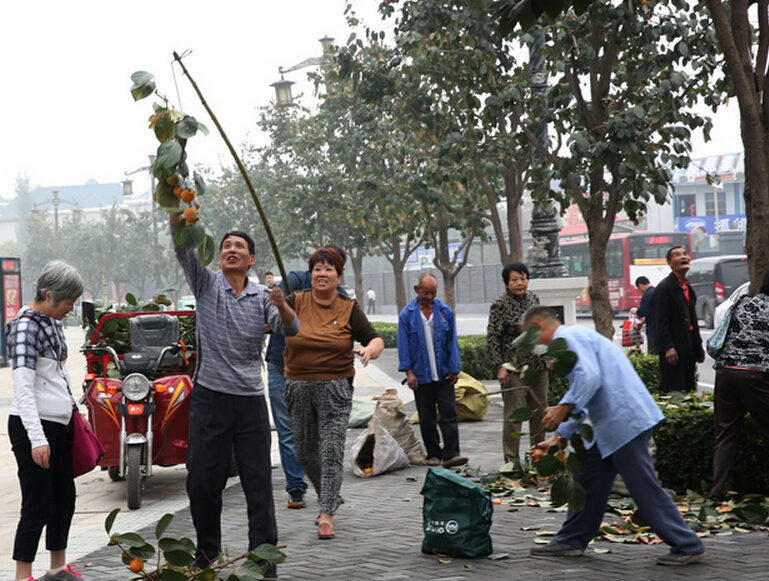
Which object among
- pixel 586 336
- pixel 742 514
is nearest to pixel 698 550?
pixel 742 514

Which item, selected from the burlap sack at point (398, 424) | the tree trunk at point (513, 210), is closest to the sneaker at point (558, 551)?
the burlap sack at point (398, 424)

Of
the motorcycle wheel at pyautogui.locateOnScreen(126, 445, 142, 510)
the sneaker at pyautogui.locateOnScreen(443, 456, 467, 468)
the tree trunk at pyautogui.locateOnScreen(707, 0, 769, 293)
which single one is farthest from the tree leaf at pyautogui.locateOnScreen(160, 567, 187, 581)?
the tree trunk at pyautogui.locateOnScreen(707, 0, 769, 293)

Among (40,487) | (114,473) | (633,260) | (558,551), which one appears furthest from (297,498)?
(633,260)

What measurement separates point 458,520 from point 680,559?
1167 mm

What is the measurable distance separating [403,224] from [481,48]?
815 cm

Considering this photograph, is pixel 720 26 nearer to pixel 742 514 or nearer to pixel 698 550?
pixel 742 514

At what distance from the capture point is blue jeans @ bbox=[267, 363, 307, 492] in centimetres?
670

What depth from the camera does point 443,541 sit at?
503cm

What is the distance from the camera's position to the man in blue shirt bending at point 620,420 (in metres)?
4.54

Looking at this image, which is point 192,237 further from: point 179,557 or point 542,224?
point 542,224

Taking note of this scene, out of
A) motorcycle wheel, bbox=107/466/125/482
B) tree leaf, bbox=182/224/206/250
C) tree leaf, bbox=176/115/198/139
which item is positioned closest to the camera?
tree leaf, bbox=176/115/198/139

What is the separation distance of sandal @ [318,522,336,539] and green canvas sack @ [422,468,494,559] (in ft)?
2.34

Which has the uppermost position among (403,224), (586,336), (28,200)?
(28,200)

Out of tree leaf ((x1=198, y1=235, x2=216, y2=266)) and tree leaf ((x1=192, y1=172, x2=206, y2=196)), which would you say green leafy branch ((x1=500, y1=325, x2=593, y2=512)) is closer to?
tree leaf ((x1=198, y1=235, x2=216, y2=266))
